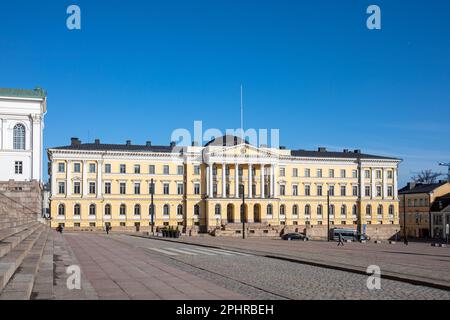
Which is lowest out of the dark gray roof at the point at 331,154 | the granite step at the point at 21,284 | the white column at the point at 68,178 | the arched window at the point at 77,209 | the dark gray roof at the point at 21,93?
the arched window at the point at 77,209

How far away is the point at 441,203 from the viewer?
320ft

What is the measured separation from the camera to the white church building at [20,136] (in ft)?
237

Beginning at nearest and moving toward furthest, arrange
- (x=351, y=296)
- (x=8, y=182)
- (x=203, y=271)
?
(x=351, y=296)
(x=203, y=271)
(x=8, y=182)

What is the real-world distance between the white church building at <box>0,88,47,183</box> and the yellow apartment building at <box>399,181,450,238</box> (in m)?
61.7

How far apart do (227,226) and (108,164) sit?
2124 cm

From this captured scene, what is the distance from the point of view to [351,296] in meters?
12.9

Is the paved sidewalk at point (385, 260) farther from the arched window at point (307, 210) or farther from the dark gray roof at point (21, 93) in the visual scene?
the arched window at point (307, 210)

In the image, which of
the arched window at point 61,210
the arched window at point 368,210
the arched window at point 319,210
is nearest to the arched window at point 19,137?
the arched window at point 61,210

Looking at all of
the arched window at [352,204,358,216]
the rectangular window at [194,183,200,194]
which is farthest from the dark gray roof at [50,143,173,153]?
the arched window at [352,204,358,216]

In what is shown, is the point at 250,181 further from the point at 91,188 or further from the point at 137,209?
the point at 91,188

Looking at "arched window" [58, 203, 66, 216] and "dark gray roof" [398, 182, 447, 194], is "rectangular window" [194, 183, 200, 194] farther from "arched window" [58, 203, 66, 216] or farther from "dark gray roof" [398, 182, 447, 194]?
"dark gray roof" [398, 182, 447, 194]

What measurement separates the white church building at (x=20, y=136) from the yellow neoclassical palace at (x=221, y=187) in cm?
1390
